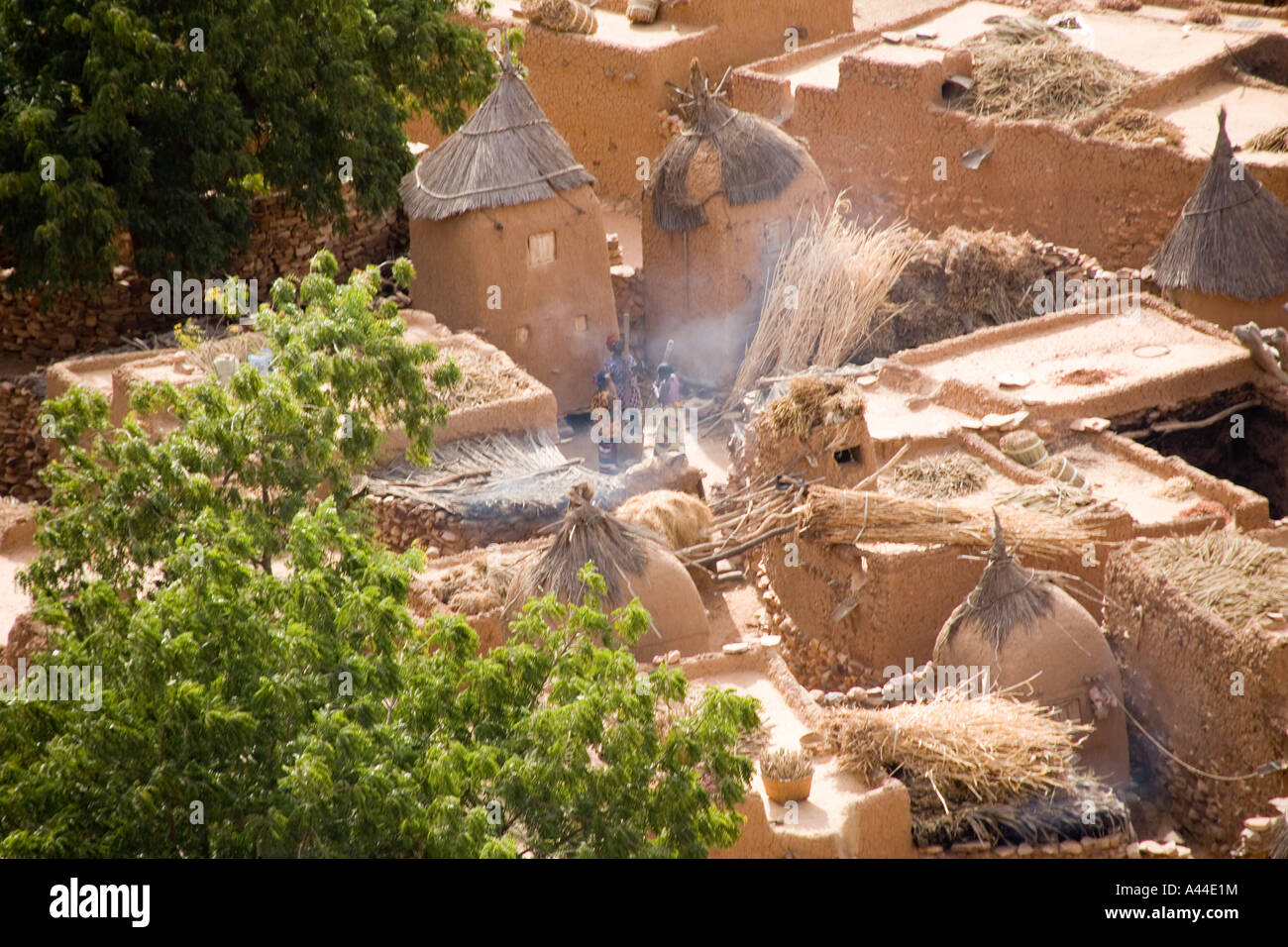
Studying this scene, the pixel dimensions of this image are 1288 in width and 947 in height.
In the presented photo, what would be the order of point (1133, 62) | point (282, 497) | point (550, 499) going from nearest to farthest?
point (282, 497) < point (550, 499) < point (1133, 62)

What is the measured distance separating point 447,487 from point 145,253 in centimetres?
528

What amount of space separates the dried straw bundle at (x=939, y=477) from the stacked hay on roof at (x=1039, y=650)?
2.22 meters

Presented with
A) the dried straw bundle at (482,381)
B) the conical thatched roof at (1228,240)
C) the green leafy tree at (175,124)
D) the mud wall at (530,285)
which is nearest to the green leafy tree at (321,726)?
the dried straw bundle at (482,381)

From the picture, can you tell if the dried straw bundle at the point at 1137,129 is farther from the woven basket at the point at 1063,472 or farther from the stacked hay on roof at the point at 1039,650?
the stacked hay on roof at the point at 1039,650

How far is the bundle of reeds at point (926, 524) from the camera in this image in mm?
16516

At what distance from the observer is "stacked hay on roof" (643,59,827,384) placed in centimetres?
2342

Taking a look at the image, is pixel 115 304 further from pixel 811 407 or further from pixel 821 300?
pixel 811 407

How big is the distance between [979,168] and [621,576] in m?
13.2

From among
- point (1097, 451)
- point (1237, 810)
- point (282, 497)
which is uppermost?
point (282, 497)

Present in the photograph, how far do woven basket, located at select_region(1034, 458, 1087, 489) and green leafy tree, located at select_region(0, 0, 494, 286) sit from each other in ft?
30.0

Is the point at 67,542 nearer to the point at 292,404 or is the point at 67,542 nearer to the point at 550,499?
the point at 292,404

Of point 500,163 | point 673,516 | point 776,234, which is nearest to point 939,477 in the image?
point 673,516

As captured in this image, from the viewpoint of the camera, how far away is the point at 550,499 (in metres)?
18.3

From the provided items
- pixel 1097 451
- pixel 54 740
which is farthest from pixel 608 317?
pixel 54 740
